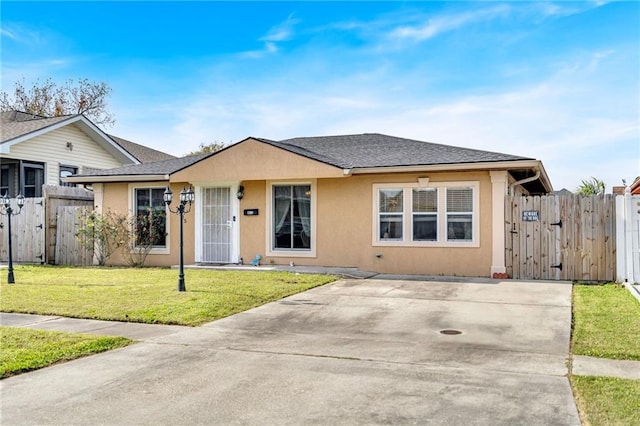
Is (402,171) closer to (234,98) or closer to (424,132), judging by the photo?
(424,132)

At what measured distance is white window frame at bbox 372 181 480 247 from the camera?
12578 millimetres

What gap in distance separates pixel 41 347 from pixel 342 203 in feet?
29.1

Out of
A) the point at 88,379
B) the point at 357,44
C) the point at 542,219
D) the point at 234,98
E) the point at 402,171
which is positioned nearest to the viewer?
the point at 88,379

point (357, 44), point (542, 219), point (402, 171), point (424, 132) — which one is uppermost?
point (357, 44)

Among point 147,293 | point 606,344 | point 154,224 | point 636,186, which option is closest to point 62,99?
point 154,224

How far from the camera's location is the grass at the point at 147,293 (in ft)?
26.1

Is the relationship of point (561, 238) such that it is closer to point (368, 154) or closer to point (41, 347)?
point (368, 154)

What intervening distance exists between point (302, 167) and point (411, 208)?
2937mm

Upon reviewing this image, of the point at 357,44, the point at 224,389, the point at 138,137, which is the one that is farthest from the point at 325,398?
the point at 138,137

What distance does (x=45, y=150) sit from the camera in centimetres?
1984

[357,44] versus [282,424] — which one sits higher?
[357,44]

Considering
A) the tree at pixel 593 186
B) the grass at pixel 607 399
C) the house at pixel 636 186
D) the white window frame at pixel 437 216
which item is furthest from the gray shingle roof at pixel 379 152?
the tree at pixel 593 186

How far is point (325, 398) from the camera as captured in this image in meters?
4.30

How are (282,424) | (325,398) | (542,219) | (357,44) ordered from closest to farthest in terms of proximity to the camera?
(282,424) < (325,398) < (542,219) < (357,44)
